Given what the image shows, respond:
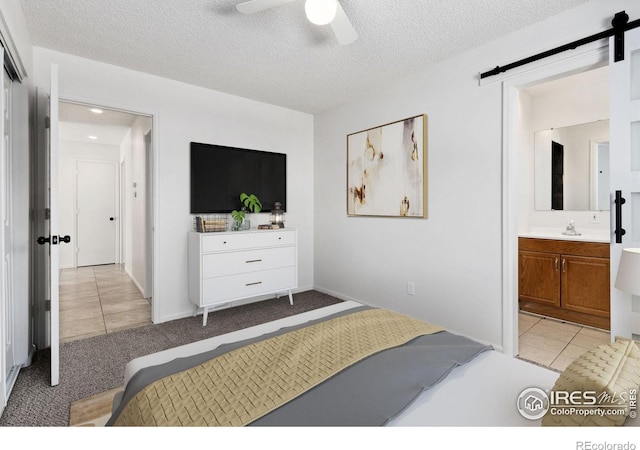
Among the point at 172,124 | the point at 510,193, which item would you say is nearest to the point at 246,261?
the point at 172,124

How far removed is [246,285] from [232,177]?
1.23 m

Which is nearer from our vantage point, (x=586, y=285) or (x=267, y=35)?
(x=267, y=35)

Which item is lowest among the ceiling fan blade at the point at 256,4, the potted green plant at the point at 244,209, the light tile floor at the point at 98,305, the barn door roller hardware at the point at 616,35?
the light tile floor at the point at 98,305

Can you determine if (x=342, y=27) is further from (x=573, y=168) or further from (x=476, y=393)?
(x=573, y=168)

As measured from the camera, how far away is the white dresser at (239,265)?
3100mm

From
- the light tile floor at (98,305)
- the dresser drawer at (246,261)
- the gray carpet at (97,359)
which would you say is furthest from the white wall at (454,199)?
the light tile floor at (98,305)

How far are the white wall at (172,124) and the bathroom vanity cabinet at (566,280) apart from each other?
310cm

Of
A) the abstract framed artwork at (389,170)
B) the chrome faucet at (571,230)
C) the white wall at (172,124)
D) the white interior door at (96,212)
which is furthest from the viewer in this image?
the white interior door at (96,212)

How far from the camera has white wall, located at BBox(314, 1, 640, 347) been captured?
242cm

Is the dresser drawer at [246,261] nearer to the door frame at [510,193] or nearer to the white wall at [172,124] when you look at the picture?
the white wall at [172,124]

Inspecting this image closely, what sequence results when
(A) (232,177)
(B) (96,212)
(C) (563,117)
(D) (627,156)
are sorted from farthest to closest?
(B) (96,212) < (A) (232,177) < (C) (563,117) < (D) (627,156)

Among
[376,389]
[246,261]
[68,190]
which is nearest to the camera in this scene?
[376,389]

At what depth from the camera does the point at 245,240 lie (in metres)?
3.33
